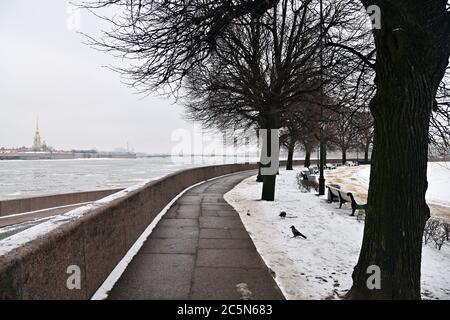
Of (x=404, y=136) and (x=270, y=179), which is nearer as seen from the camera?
(x=404, y=136)

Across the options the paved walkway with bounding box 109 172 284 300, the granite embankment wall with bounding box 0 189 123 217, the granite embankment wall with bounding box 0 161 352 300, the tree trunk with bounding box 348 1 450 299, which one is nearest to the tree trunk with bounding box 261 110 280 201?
the paved walkway with bounding box 109 172 284 300

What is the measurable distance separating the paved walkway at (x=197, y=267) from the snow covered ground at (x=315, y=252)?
13.2 inches

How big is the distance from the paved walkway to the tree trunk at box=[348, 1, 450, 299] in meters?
1.50

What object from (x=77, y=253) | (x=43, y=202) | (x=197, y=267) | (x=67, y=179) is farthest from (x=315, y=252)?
(x=67, y=179)

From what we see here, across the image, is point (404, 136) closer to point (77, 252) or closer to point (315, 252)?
point (315, 252)

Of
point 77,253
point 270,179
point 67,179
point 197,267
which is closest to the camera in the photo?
point 77,253

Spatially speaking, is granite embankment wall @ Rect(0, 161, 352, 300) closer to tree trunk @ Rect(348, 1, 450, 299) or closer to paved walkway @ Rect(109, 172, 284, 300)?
paved walkway @ Rect(109, 172, 284, 300)

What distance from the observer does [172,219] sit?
9273mm

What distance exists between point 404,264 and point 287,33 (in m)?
13.5

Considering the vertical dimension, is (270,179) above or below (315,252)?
above

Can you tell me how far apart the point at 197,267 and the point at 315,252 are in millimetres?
2459

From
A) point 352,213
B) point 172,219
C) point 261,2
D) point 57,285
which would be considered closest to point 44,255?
point 57,285

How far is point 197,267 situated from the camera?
17.6 feet

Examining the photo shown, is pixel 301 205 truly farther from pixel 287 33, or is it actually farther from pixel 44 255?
pixel 44 255
